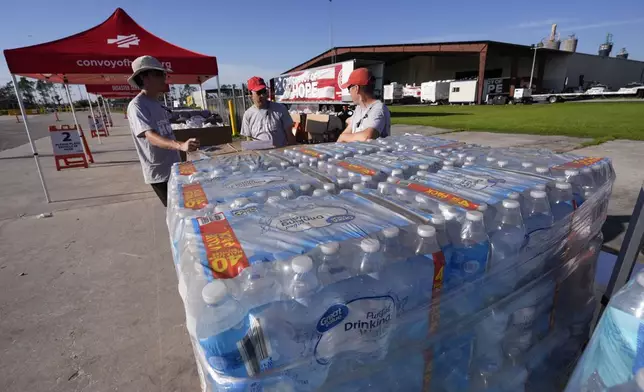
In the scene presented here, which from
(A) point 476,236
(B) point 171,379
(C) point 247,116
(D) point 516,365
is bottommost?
(B) point 171,379

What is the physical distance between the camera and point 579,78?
45.7m

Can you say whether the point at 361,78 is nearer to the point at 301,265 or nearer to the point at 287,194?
the point at 287,194

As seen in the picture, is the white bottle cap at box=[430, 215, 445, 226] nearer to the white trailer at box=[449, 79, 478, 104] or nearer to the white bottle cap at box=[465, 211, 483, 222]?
the white bottle cap at box=[465, 211, 483, 222]

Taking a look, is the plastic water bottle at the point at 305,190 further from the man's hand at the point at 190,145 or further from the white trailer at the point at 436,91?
the white trailer at the point at 436,91

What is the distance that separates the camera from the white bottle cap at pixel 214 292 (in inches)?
38.5

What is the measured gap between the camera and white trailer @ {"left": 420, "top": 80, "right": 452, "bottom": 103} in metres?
38.3

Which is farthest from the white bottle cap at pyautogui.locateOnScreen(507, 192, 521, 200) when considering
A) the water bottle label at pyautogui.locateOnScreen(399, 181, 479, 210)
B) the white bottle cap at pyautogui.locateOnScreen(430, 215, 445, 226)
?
the white bottle cap at pyautogui.locateOnScreen(430, 215, 445, 226)

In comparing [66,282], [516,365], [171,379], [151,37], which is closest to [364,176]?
[516,365]

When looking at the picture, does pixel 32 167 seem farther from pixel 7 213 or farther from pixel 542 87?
pixel 542 87

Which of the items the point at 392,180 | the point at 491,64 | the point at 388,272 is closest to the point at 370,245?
the point at 388,272

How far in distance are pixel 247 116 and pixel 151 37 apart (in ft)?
9.27

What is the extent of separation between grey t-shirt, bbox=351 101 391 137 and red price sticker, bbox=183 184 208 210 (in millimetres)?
2352

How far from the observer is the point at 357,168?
228 centimetres

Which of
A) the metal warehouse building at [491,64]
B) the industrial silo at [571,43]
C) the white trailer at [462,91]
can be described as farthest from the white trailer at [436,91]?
the industrial silo at [571,43]
